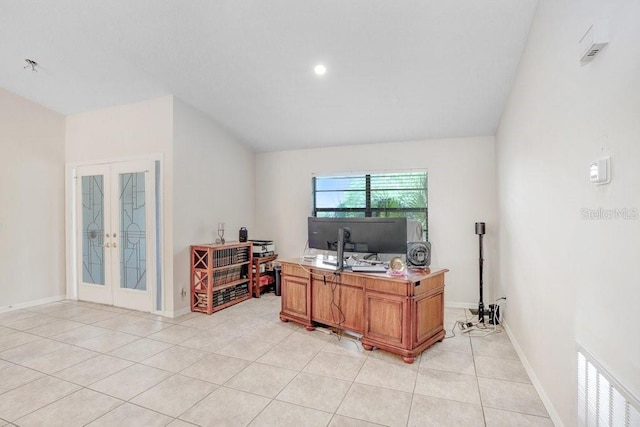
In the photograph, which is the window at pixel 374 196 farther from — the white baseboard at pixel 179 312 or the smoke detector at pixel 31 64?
the smoke detector at pixel 31 64

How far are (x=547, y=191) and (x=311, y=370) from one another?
7.40 feet

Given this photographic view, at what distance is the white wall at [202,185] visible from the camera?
4102 mm

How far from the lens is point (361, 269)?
317cm

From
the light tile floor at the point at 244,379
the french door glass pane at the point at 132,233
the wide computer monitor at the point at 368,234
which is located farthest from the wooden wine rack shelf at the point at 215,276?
the wide computer monitor at the point at 368,234

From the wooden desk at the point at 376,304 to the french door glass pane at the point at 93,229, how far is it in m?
3.03

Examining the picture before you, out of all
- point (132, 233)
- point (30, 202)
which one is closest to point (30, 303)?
point (30, 202)

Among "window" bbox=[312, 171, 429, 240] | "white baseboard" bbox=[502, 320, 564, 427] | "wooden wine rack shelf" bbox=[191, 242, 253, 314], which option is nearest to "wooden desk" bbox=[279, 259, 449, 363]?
"white baseboard" bbox=[502, 320, 564, 427]

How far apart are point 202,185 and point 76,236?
7.21ft

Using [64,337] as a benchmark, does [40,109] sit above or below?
above

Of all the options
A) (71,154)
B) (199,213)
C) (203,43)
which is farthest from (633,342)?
(71,154)

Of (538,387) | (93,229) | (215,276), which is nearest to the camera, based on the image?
(538,387)

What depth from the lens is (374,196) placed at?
4969 mm

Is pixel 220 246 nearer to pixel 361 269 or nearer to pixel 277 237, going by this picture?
pixel 277 237

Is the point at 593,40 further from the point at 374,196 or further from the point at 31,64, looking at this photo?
the point at 31,64
